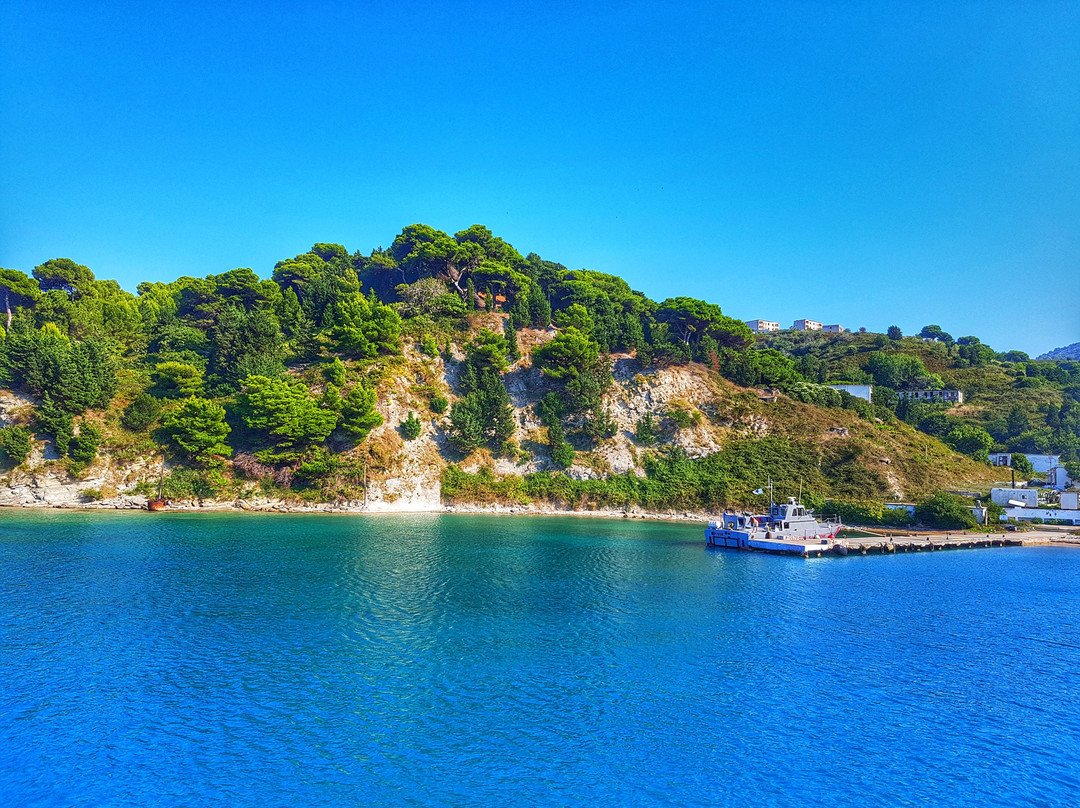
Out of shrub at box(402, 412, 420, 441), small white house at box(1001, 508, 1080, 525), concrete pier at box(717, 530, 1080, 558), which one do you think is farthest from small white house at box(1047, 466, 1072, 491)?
shrub at box(402, 412, 420, 441)

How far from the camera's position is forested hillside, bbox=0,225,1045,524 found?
61.7 m

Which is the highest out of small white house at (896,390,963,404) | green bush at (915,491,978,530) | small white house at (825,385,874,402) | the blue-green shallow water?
small white house at (896,390,963,404)

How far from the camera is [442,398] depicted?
7406cm

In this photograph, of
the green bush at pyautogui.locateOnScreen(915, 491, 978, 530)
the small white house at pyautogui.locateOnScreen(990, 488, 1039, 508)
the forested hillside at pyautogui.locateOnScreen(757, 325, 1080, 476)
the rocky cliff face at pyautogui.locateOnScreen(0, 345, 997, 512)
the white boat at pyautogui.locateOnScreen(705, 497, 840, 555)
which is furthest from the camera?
the forested hillside at pyautogui.locateOnScreen(757, 325, 1080, 476)

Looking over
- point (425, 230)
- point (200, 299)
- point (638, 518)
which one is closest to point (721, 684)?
point (638, 518)

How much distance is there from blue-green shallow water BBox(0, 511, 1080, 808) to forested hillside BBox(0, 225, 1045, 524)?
24.0 metres

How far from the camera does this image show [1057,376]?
118 m

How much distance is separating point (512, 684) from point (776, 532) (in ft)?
132

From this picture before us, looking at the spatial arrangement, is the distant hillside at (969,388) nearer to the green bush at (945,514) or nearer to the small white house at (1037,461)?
the small white house at (1037,461)

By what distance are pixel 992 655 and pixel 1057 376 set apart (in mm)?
126706

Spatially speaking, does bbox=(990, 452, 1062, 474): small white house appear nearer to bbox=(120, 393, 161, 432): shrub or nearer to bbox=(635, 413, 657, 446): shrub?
bbox=(635, 413, 657, 446): shrub

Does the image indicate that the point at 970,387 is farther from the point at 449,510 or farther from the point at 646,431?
the point at 449,510

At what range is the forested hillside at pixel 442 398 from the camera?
61.7m

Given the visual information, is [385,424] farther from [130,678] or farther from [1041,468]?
[1041,468]
